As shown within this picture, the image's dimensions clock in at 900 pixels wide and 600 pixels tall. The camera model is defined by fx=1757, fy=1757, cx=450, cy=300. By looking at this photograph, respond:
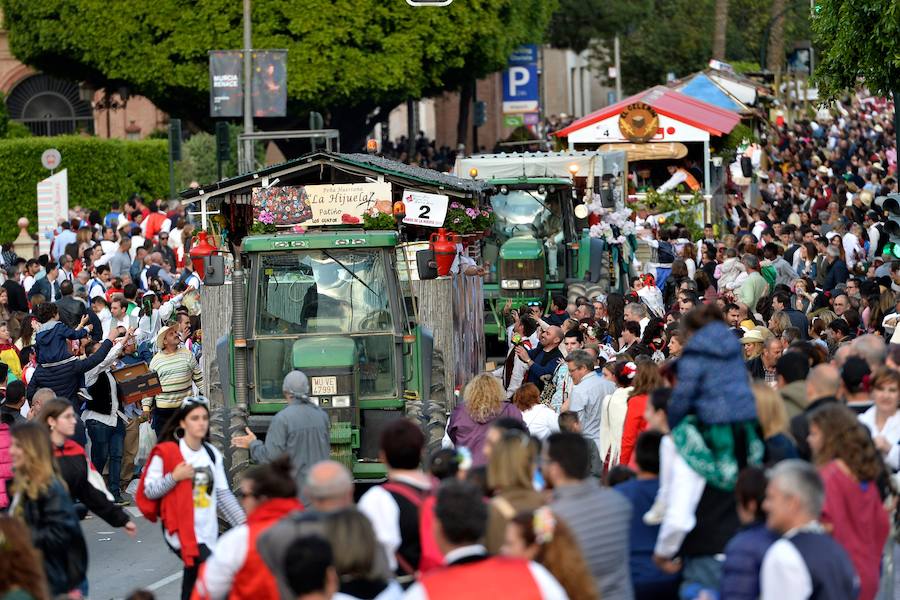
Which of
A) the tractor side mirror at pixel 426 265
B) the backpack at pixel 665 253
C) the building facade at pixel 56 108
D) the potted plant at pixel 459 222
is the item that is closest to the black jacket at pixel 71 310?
the potted plant at pixel 459 222

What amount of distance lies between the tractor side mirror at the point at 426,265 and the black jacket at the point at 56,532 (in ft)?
19.3

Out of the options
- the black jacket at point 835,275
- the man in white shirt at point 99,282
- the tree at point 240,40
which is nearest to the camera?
the black jacket at point 835,275

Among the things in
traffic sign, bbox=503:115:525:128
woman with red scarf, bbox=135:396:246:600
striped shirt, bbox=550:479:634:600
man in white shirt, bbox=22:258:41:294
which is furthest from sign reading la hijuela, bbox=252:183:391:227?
traffic sign, bbox=503:115:525:128

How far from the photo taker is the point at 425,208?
16.8 m

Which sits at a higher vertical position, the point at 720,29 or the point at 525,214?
the point at 720,29

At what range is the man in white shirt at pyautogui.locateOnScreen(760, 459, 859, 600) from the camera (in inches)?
279

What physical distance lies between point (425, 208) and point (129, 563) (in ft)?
15.7

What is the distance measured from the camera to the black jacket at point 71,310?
63.1 ft

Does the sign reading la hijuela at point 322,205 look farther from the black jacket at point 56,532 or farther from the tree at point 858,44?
the black jacket at point 56,532

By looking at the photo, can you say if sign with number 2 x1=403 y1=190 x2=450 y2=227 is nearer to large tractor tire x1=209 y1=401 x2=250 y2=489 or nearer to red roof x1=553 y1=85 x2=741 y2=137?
large tractor tire x1=209 y1=401 x2=250 y2=489

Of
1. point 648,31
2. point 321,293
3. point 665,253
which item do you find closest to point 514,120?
point 648,31

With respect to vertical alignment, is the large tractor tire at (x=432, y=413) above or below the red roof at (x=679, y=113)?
below

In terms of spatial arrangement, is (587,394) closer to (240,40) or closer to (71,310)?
(71,310)

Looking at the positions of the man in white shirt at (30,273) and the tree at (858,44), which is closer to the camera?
the tree at (858,44)
